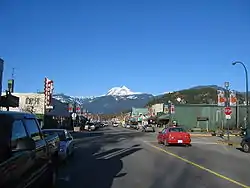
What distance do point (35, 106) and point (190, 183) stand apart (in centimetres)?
7254

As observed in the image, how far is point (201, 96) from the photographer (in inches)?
6368

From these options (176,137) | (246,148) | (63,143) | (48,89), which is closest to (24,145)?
(63,143)

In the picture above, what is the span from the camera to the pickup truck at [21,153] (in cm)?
538

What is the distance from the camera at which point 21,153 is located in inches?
238

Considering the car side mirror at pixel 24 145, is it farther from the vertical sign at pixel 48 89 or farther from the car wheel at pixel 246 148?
the vertical sign at pixel 48 89

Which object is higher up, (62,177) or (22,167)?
(22,167)

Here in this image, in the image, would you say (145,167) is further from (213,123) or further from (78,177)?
(213,123)

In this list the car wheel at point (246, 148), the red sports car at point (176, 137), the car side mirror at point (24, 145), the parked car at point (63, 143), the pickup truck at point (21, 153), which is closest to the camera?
the pickup truck at point (21, 153)

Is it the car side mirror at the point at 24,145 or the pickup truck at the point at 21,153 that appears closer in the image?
the pickup truck at the point at 21,153

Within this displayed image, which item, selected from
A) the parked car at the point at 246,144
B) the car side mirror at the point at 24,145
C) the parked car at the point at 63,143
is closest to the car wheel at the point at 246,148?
the parked car at the point at 246,144

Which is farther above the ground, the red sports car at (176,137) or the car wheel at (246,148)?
the red sports car at (176,137)

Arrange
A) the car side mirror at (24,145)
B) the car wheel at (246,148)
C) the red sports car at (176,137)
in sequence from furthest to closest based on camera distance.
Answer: the red sports car at (176,137) < the car wheel at (246,148) < the car side mirror at (24,145)

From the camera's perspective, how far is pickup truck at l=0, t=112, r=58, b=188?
5.38 metres

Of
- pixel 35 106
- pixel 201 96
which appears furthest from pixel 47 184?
pixel 201 96
